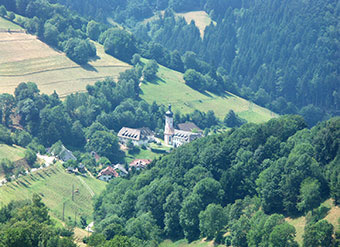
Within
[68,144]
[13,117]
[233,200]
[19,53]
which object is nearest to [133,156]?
[68,144]

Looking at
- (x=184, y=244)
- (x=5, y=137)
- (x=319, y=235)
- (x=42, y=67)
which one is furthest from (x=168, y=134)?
(x=319, y=235)

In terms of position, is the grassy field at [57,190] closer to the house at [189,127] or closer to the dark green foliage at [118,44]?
the house at [189,127]

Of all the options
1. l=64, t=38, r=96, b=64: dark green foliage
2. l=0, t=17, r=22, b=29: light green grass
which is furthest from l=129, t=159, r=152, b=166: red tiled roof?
l=0, t=17, r=22, b=29: light green grass

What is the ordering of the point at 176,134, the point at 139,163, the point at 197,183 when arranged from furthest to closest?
the point at 176,134 → the point at 139,163 → the point at 197,183

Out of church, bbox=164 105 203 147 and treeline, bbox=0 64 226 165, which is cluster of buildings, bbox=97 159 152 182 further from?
church, bbox=164 105 203 147

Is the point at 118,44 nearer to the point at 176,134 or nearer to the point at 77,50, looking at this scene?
the point at 77,50

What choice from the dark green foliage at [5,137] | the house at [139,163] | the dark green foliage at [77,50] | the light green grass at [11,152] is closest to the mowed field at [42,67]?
the dark green foliage at [77,50]

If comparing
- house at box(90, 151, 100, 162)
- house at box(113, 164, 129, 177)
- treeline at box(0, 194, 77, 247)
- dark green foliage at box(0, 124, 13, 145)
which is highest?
treeline at box(0, 194, 77, 247)
